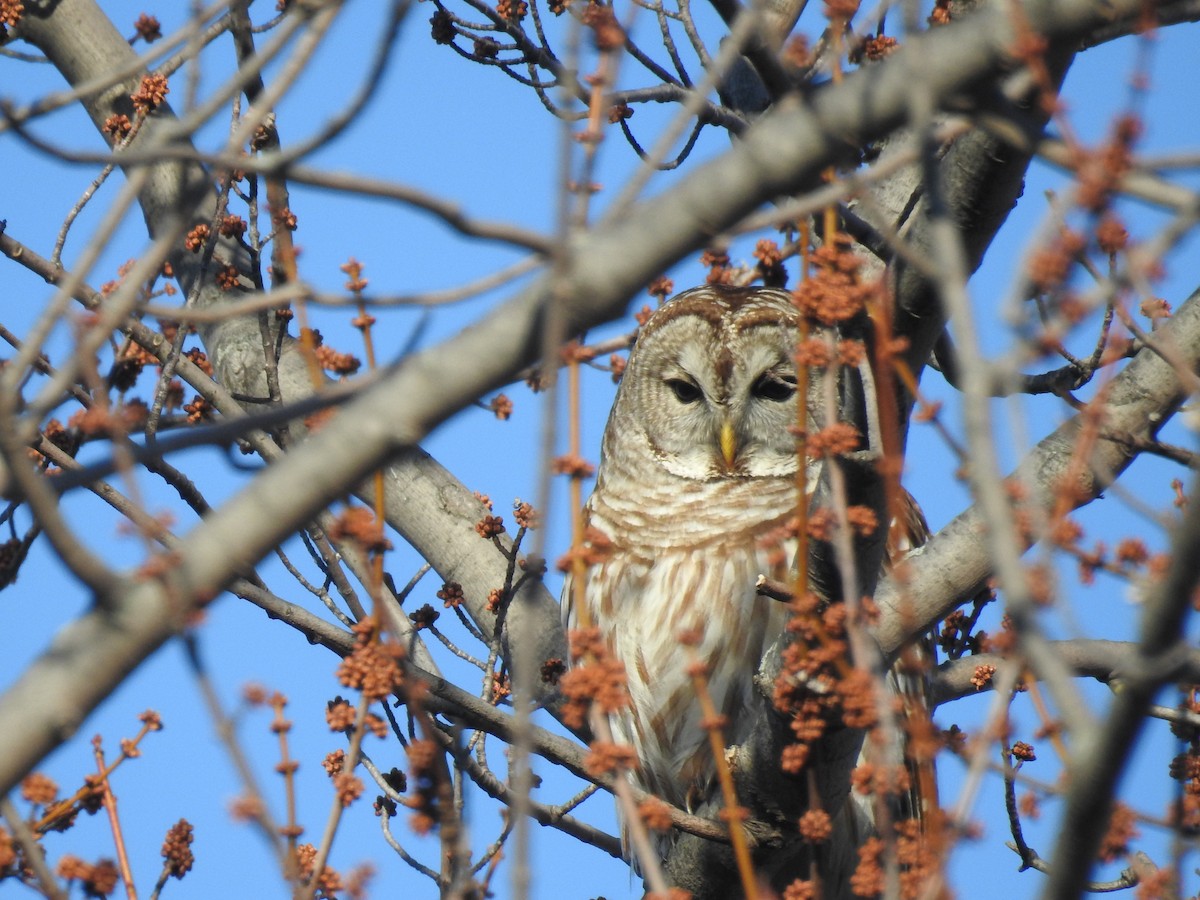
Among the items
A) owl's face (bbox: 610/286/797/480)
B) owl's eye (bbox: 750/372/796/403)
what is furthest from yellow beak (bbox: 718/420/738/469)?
owl's eye (bbox: 750/372/796/403)

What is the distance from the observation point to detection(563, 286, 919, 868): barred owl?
15.5 feet

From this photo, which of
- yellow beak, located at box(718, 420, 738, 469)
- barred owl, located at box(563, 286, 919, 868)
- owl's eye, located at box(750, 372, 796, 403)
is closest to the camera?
barred owl, located at box(563, 286, 919, 868)

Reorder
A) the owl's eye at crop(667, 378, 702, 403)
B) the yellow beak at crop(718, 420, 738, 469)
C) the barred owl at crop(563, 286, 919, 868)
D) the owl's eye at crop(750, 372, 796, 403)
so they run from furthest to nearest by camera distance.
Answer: the owl's eye at crop(667, 378, 702, 403), the owl's eye at crop(750, 372, 796, 403), the yellow beak at crop(718, 420, 738, 469), the barred owl at crop(563, 286, 919, 868)

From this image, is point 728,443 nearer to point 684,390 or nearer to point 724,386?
point 724,386

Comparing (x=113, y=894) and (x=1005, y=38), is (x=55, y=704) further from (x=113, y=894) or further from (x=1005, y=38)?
(x=1005, y=38)

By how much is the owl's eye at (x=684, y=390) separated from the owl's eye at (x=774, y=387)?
25 cm

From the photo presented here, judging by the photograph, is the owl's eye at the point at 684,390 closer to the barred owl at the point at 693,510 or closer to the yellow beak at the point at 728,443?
the barred owl at the point at 693,510

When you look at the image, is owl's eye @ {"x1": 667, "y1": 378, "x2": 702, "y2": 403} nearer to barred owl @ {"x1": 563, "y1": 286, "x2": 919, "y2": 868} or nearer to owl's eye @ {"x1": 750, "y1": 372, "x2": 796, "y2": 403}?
barred owl @ {"x1": 563, "y1": 286, "x2": 919, "y2": 868}

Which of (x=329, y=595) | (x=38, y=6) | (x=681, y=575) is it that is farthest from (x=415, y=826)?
(x=38, y=6)

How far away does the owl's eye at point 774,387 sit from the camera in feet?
18.1

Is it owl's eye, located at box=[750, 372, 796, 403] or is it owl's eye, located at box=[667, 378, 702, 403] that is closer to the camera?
owl's eye, located at box=[750, 372, 796, 403]

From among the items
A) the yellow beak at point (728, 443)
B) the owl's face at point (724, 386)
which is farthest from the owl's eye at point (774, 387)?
the yellow beak at point (728, 443)

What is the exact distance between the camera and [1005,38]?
5.93 feet

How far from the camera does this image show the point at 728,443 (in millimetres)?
5410
